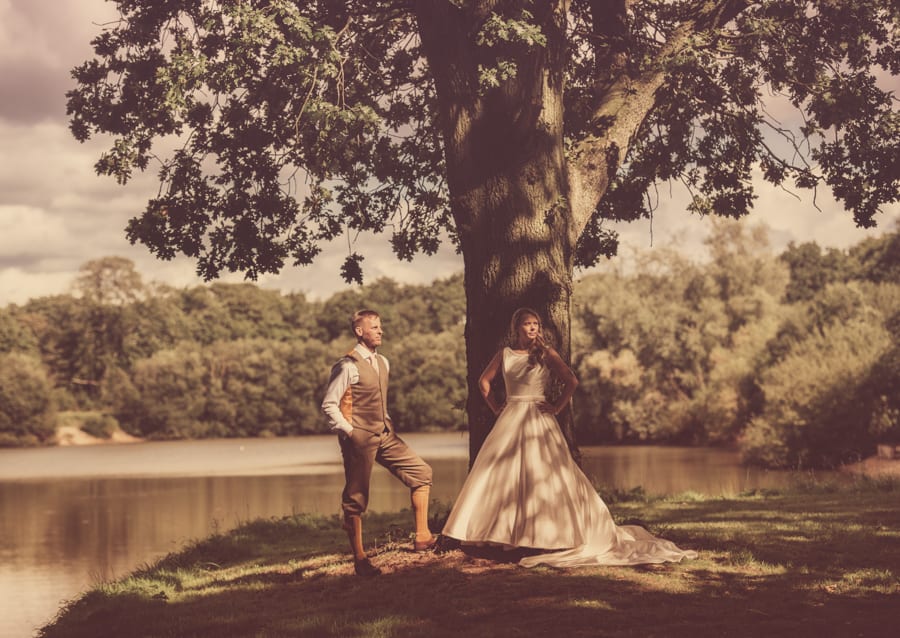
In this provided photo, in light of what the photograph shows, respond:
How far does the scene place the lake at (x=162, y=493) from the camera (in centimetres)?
1931

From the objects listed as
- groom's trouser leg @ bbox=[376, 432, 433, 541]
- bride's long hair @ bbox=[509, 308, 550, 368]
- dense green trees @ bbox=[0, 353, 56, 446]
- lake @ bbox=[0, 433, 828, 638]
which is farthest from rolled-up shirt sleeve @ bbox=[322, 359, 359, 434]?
dense green trees @ bbox=[0, 353, 56, 446]

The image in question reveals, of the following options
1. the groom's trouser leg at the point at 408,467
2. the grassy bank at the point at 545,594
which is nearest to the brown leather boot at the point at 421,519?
the groom's trouser leg at the point at 408,467

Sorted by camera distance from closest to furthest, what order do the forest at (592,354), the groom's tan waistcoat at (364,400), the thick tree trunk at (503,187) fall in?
the groom's tan waistcoat at (364,400)
the thick tree trunk at (503,187)
the forest at (592,354)

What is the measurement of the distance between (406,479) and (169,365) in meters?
69.1

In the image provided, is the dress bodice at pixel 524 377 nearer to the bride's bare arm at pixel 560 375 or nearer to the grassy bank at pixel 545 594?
the bride's bare arm at pixel 560 375

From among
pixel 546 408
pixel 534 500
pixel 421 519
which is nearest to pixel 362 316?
pixel 546 408

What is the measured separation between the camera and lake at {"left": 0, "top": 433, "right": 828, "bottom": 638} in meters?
19.3

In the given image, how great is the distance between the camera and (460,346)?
77625 mm

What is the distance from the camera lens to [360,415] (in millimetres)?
8781

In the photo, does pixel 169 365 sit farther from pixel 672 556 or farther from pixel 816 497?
pixel 672 556

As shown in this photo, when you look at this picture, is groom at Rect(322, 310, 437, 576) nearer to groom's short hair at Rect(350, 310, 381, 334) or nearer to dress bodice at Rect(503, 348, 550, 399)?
groom's short hair at Rect(350, 310, 381, 334)

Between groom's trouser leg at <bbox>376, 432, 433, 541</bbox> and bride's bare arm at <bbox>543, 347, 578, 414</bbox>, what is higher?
bride's bare arm at <bbox>543, 347, 578, 414</bbox>

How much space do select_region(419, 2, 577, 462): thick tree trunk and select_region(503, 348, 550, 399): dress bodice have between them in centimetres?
66

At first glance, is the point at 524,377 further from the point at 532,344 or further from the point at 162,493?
the point at 162,493
